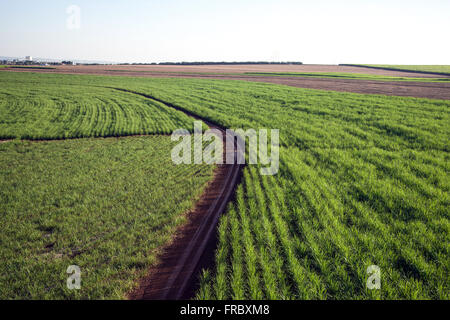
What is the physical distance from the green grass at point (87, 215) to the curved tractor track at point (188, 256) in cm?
28

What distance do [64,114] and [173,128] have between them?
11.4 metres

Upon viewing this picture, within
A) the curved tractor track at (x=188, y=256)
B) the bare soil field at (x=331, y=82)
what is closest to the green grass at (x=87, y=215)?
the curved tractor track at (x=188, y=256)

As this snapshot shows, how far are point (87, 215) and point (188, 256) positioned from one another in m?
3.56

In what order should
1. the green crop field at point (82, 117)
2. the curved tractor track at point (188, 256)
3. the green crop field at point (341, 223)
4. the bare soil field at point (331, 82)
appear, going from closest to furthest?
the green crop field at point (341, 223)
the curved tractor track at point (188, 256)
the green crop field at point (82, 117)
the bare soil field at point (331, 82)

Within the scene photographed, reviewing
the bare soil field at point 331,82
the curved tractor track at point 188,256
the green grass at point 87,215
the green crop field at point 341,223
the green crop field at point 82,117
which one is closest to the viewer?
the green crop field at point 341,223

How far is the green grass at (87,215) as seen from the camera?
4816mm

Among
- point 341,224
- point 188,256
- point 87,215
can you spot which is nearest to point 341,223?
point 341,224

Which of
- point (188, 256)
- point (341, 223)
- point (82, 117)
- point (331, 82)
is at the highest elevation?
point (331, 82)

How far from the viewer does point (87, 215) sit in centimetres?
687

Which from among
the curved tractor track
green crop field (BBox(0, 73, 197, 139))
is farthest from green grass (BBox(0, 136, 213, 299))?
green crop field (BBox(0, 73, 197, 139))

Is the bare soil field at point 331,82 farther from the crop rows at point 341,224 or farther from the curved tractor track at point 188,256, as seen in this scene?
the curved tractor track at point 188,256

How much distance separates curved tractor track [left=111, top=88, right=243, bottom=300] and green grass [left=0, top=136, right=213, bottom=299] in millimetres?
283

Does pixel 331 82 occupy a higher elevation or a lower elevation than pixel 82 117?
higher

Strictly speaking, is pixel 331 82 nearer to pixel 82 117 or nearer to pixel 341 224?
pixel 82 117
